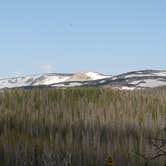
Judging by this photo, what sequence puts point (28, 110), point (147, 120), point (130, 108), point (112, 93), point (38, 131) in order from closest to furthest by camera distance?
1. point (38, 131)
2. point (147, 120)
3. point (28, 110)
4. point (130, 108)
5. point (112, 93)

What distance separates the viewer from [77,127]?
26.1 feet

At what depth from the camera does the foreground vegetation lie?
5660 millimetres

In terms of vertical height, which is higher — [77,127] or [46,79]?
[77,127]

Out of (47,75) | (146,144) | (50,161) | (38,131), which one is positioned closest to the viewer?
(50,161)

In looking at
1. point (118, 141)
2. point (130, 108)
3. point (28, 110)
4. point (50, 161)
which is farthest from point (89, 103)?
point (50, 161)

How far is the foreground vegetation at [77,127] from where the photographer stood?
5660mm

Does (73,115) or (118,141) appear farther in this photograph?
(73,115)

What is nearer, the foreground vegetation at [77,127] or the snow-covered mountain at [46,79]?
the foreground vegetation at [77,127]

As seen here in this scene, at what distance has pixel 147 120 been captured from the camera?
862 cm

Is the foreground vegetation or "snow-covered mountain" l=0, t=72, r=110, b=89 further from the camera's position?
"snow-covered mountain" l=0, t=72, r=110, b=89

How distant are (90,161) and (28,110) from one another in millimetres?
4066

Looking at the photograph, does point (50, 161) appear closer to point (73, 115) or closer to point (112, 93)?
point (73, 115)

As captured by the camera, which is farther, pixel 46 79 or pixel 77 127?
pixel 46 79

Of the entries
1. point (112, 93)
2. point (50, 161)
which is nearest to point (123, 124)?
point (50, 161)
